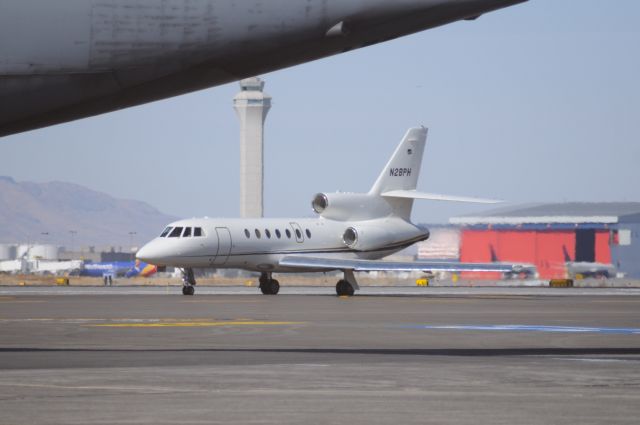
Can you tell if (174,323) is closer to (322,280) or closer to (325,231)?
(325,231)

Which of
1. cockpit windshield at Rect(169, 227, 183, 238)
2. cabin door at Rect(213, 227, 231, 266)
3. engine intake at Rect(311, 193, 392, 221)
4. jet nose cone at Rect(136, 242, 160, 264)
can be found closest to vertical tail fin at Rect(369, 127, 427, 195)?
engine intake at Rect(311, 193, 392, 221)

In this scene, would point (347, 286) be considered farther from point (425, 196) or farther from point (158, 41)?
point (158, 41)

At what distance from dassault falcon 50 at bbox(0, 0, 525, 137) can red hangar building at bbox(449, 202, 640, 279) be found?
105 metres

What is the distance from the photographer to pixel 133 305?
37.7m

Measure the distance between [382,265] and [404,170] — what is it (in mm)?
5741

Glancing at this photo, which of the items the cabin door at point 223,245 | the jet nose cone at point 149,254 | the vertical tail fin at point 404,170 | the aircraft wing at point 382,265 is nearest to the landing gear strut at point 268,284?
the aircraft wing at point 382,265

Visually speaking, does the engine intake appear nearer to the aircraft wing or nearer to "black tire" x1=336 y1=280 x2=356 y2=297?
the aircraft wing

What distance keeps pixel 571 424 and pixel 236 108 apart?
189257 millimetres

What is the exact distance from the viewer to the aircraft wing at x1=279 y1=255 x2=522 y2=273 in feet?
161

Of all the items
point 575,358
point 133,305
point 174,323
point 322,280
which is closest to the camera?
point 575,358

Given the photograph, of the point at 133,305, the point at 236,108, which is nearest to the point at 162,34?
the point at 133,305

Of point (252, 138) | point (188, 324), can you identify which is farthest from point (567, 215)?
point (188, 324)

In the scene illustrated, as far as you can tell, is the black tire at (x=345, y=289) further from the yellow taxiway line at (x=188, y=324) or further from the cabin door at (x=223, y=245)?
the yellow taxiway line at (x=188, y=324)

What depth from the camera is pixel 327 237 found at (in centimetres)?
5350
